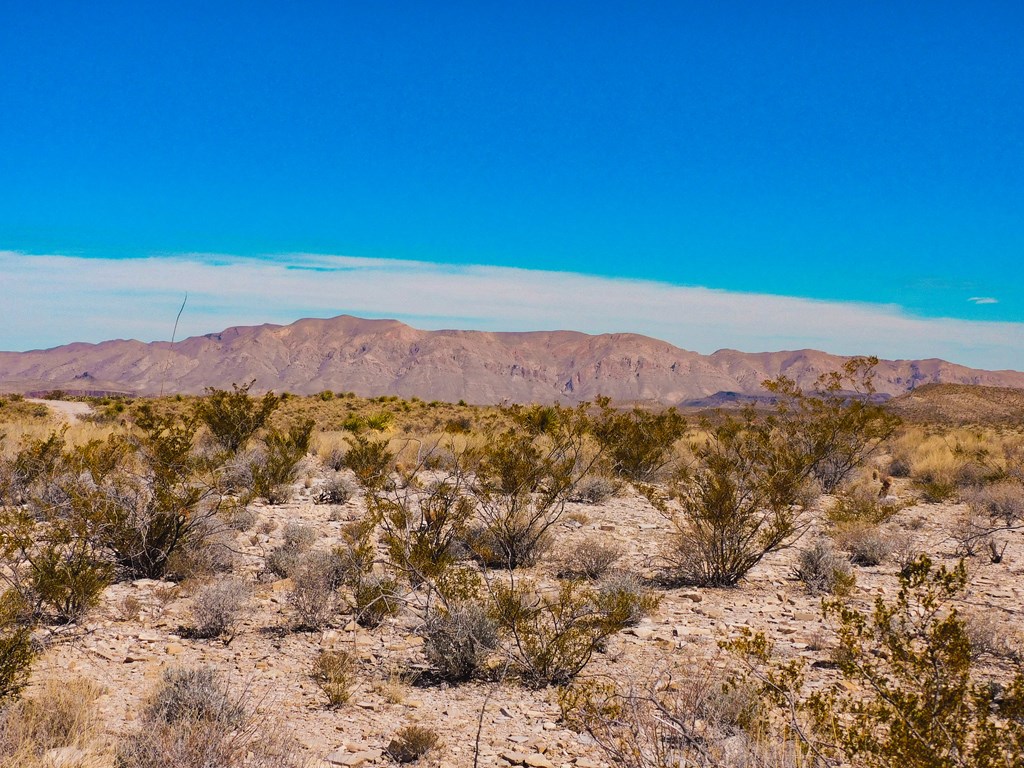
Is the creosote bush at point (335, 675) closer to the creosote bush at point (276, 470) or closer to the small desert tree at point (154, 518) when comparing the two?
the small desert tree at point (154, 518)

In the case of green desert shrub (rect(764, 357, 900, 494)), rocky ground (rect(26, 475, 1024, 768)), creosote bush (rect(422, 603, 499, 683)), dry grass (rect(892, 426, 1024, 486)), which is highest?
green desert shrub (rect(764, 357, 900, 494))

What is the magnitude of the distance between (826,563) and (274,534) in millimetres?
7462

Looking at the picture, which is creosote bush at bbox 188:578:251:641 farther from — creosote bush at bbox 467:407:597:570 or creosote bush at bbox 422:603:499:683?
creosote bush at bbox 467:407:597:570

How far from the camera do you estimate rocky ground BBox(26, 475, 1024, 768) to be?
457 centimetres

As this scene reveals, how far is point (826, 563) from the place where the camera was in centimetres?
857

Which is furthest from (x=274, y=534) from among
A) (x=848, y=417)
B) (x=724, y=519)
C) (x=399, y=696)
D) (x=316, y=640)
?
(x=848, y=417)

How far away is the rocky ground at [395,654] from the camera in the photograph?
180 inches

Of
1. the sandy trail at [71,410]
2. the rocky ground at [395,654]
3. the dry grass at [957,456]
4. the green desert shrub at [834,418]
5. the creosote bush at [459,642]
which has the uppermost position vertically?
the green desert shrub at [834,418]

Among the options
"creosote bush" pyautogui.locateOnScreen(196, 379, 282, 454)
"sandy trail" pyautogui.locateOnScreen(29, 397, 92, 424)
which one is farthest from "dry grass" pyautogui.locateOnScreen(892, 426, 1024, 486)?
"sandy trail" pyautogui.locateOnScreen(29, 397, 92, 424)

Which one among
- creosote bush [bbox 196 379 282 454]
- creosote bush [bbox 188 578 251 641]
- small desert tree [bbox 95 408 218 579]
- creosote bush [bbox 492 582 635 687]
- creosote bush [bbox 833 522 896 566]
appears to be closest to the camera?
creosote bush [bbox 492 582 635 687]

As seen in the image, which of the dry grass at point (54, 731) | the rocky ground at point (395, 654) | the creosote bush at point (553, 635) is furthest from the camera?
the creosote bush at point (553, 635)

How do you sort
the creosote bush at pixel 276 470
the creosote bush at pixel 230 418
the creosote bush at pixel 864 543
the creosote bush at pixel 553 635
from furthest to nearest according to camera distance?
the creosote bush at pixel 230 418 → the creosote bush at pixel 276 470 → the creosote bush at pixel 864 543 → the creosote bush at pixel 553 635

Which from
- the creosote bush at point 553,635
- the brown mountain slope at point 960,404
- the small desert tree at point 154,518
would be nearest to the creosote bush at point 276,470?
the small desert tree at point 154,518

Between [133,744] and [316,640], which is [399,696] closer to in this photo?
[316,640]
